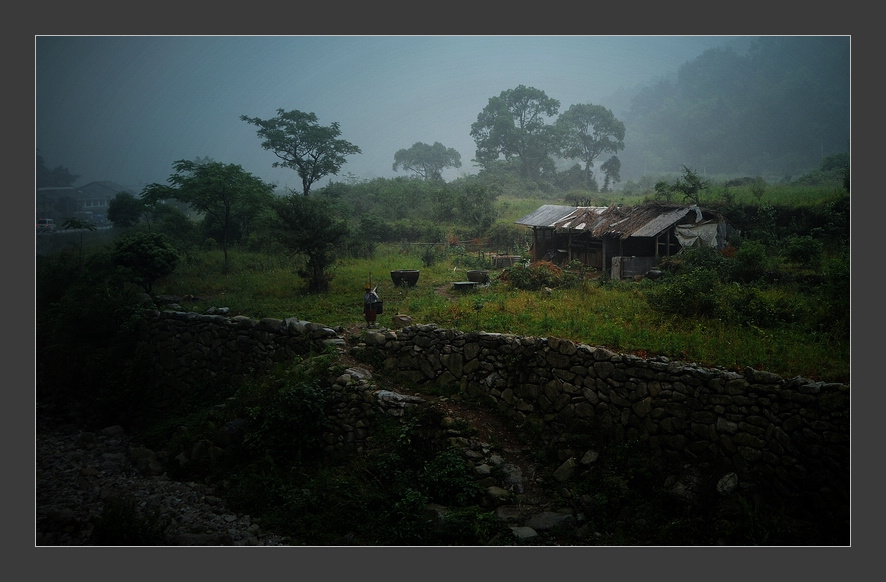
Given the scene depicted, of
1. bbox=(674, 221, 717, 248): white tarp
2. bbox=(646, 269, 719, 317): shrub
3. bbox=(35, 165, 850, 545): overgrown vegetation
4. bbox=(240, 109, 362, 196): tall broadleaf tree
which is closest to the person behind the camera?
bbox=(35, 165, 850, 545): overgrown vegetation

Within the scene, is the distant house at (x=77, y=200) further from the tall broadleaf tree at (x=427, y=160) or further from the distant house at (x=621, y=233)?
the distant house at (x=621, y=233)

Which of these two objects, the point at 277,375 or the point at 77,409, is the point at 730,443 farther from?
the point at 77,409

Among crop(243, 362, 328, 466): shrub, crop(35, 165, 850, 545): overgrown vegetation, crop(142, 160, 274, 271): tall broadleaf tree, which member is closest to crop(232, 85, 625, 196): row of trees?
crop(142, 160, 274, 271): tall broadleaf tree

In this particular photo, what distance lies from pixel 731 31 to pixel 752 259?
8.70 ft

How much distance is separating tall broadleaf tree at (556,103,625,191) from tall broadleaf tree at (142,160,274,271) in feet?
17.3

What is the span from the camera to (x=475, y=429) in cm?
644

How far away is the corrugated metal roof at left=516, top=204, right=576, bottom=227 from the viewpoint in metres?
11.6

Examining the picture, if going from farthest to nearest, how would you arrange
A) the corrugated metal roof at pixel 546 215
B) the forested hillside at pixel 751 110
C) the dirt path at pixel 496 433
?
the corrugated metal roof at pixel 546 215 → the forested hillside at pixel 751 110 → the dirt path at pixel 496 433

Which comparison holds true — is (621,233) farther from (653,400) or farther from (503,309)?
(653,400)

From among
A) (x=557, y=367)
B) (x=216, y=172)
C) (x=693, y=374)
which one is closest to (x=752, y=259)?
(x=693, y=374)

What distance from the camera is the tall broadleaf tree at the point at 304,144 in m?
9.01

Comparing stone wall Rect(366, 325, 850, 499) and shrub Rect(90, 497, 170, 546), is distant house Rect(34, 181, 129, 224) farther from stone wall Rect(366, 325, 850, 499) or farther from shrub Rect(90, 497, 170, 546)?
stone wall Rect(366, 325, 850, 499)

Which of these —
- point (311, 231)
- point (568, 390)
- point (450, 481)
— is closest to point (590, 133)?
point (311, 231)

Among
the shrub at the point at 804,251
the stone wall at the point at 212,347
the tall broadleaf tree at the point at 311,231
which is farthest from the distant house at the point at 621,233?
the stone wall at the point at 212,347
